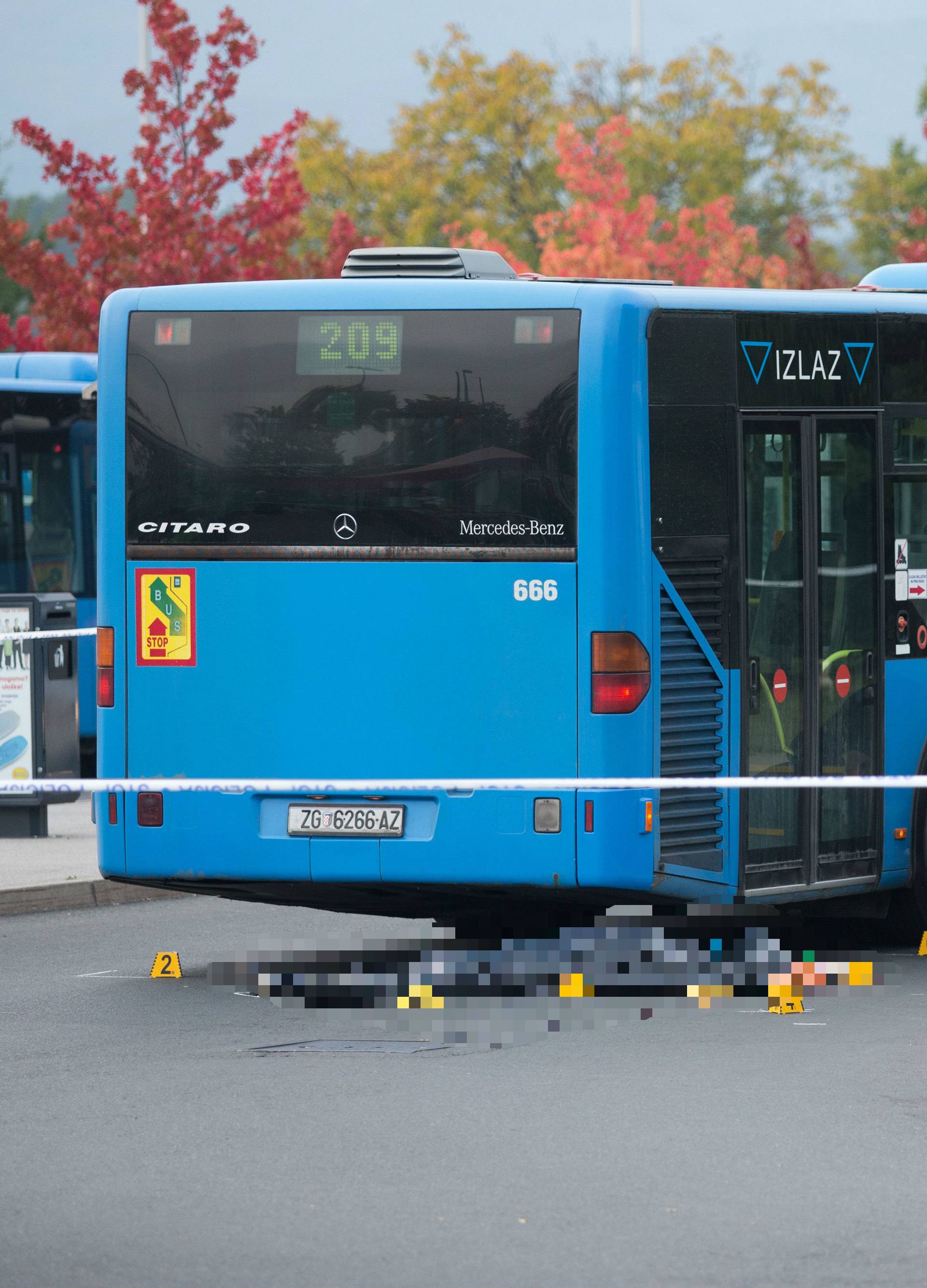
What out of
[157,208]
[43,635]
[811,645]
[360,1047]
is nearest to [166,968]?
[360,1047]

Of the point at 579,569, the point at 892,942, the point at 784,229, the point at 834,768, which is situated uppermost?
the point at 784,229

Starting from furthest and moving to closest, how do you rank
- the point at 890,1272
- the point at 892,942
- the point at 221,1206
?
the point at 892,942 < the point at 221,1206 < the point at 890,1272

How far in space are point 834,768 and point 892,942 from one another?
3.80ft

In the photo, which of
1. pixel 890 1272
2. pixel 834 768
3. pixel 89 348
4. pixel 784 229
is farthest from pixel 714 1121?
pixel 784 229

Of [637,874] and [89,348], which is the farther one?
[89,348]

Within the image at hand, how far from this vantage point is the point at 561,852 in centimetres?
889

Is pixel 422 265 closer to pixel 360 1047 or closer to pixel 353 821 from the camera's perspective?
pixel 353 821

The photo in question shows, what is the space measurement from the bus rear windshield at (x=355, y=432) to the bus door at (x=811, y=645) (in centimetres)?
109

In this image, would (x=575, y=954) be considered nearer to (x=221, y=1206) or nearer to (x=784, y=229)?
(x=221, y=1206)

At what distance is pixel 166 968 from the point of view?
32.3ft

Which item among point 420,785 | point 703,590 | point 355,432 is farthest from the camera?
point 703,590

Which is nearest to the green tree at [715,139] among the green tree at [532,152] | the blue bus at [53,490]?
the green tree at [532,152]

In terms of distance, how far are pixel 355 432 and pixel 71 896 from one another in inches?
165

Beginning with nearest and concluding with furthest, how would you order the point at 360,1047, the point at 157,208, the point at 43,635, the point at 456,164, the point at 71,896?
1. the point at 360,1047
2. the point at 71,896
3. the point at 43,635
4. the point at 157,208
5. the point at 456,164
